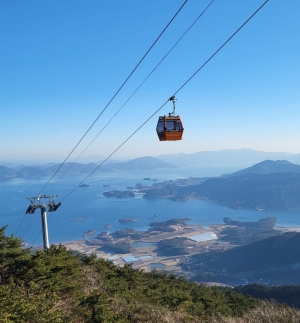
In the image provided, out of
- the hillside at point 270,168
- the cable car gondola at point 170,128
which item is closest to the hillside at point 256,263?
the cable car gondola at point 170,128

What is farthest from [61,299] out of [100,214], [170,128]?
[100,214]

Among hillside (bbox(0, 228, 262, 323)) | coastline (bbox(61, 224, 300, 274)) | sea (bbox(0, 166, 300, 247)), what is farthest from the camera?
sea (bbox(0, 166, 300, 247))

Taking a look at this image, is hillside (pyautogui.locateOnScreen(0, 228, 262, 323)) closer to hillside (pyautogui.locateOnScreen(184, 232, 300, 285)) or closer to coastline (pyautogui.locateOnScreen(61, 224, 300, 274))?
coastline (pyautogui.locateOnScreen(61, 224, 300, 274))

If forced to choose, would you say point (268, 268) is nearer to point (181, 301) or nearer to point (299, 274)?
point (299, 274)

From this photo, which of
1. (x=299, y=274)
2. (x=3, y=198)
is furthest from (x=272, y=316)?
(x=3, y=198)

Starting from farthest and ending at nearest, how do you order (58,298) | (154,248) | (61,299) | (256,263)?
(154,248), (256,263), (61,299), (58,298)

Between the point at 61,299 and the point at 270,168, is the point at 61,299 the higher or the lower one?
the higher one

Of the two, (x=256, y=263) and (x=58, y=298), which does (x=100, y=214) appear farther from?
(x=58, y=298)

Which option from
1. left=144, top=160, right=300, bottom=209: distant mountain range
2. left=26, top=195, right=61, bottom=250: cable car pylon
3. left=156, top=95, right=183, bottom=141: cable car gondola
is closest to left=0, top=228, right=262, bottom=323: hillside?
left=156, top=95, right=183, bottom=141: cable car gondola
